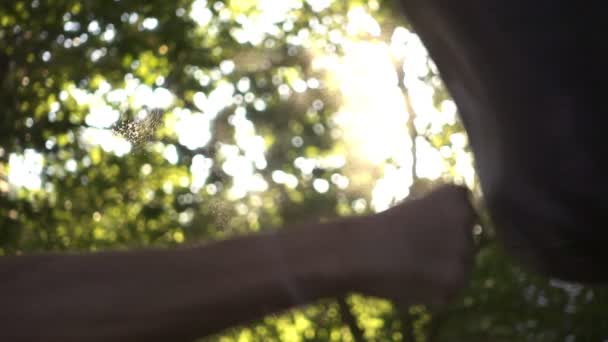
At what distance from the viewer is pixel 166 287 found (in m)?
1.11

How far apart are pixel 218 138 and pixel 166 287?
439 cm

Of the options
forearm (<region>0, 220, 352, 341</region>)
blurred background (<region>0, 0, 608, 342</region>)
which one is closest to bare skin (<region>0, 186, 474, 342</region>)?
forearm (<region>0, 220, 352, 341</region>)

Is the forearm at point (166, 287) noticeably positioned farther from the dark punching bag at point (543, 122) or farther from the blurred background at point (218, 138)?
the blurred background at point (218, 138)

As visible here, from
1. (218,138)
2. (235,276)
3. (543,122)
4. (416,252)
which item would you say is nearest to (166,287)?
(235,276)

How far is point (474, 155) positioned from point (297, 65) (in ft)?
15.2

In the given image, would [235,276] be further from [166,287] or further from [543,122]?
[543,122]

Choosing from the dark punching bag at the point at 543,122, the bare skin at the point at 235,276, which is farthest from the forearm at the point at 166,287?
the dark punching bag at the point at 543,122

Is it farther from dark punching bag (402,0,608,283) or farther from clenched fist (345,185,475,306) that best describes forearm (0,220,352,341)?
dark punching bag (402,0,608,283)

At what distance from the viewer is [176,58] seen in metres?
5.64

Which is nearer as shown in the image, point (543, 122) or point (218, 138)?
point (543, 122)

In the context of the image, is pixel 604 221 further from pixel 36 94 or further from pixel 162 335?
pixel 36 94

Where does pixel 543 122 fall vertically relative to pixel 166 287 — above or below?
above

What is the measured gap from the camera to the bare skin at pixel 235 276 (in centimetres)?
108

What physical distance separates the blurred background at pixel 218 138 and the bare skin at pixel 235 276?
3711 millimetres
